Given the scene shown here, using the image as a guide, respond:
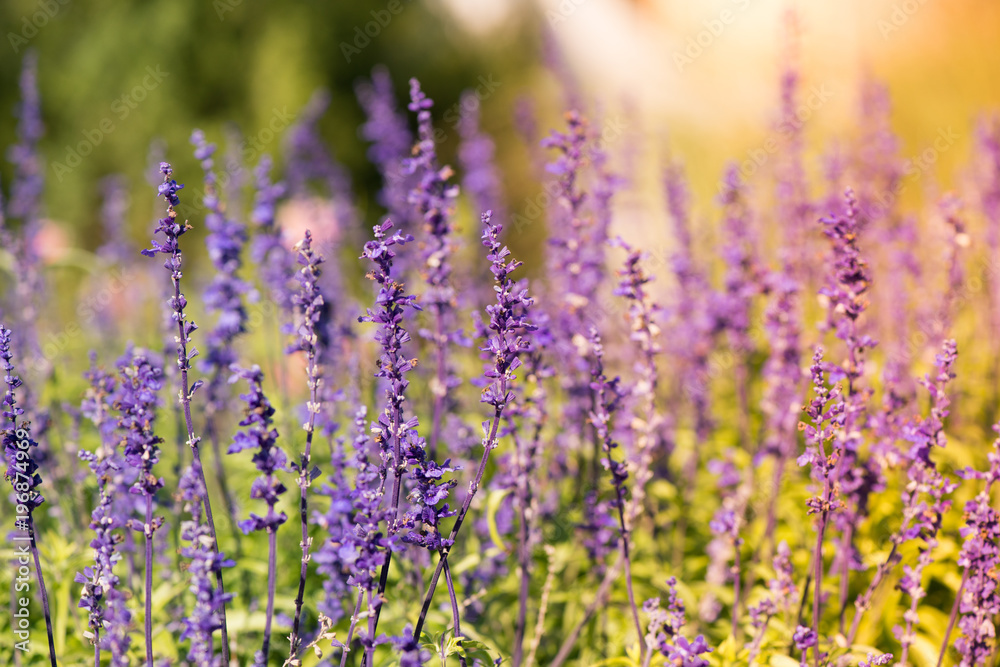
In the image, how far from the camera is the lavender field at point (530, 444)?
8.72 ft

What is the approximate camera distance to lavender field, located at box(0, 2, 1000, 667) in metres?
2.66

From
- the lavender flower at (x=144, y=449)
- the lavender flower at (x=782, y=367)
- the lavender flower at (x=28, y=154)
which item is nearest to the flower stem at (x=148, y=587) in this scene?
the lavender flower at (x=144, y=449)

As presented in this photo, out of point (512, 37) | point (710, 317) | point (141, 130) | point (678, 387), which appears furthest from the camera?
point (512, 37)

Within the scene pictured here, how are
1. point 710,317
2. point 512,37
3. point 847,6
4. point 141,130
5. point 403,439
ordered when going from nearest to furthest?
point 403,439
point 710,317
point 847,6
point 141,130
point 512,37

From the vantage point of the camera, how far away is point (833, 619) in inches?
164

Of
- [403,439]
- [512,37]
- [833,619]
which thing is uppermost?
[512,37]

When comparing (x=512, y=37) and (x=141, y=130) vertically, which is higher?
(x=512, y=37)

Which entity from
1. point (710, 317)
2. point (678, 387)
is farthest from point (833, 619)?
point (678, 387)

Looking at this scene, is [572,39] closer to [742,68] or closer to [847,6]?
[742,68]

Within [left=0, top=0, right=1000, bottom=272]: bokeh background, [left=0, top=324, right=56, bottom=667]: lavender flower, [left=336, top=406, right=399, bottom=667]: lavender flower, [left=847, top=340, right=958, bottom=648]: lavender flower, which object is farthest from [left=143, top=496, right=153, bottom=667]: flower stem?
[left=0, top=0, right=1000, bottom=272]: bokeh background

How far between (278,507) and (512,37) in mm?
15627

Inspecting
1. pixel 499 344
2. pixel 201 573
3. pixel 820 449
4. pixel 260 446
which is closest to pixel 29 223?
pixel 260 446

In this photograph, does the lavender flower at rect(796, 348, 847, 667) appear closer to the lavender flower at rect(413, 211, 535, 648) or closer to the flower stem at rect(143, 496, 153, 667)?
the lavender flower at rect(413, 211, 535, 648)

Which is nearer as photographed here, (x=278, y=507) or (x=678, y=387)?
(x=278, y=507)
